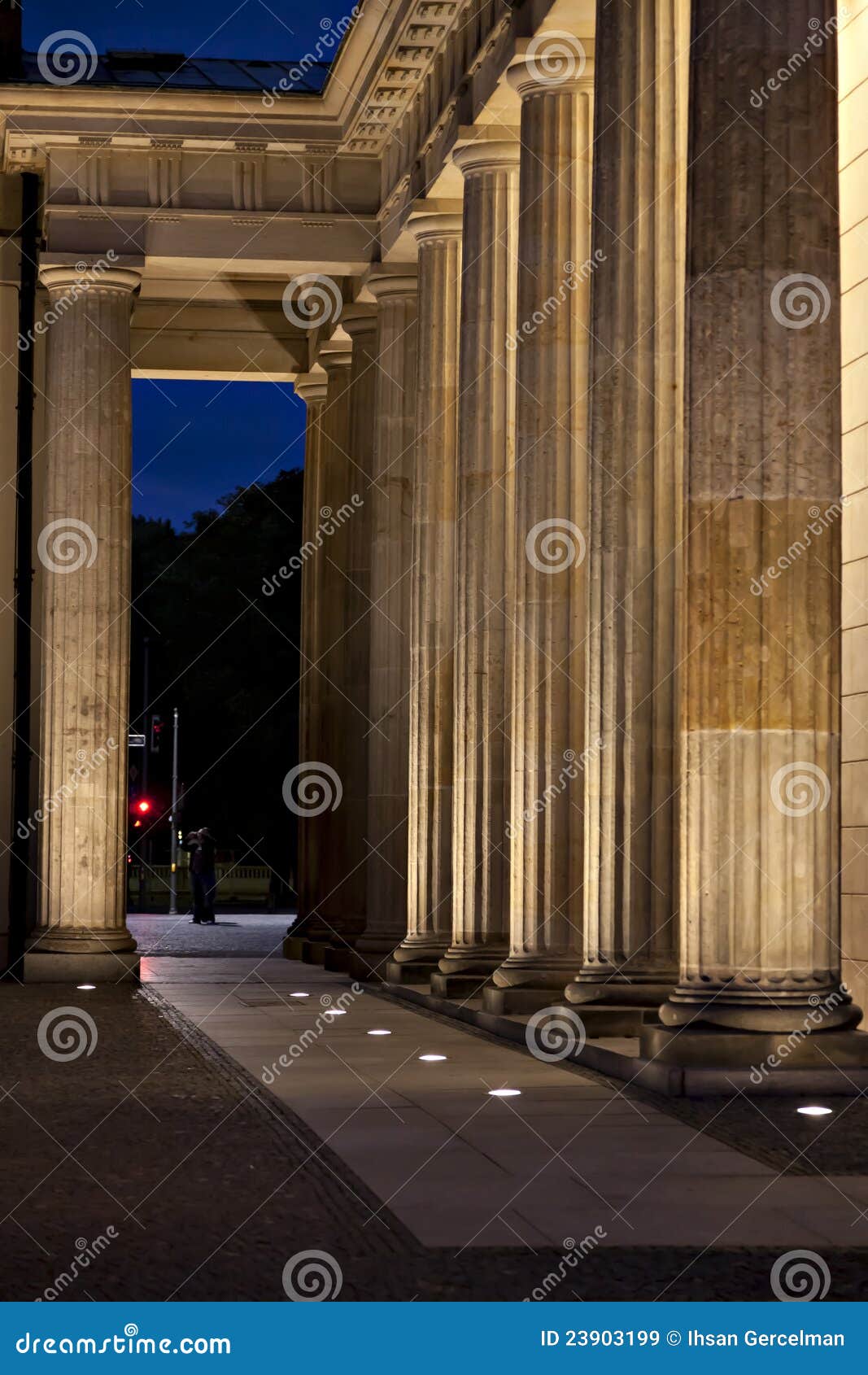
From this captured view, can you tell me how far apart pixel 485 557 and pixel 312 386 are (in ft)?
111

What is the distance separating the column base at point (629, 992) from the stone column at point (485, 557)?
14277 millimetres

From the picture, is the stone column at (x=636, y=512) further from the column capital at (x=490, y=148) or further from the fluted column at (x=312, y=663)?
the fluted column at (x=312, y=663)

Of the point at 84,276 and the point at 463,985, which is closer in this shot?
the point at 463,985

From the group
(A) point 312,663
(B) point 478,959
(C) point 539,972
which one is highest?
(A) point 312,663

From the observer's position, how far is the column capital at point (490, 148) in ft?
189

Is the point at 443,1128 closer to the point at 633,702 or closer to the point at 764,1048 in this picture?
the point at 764,1048

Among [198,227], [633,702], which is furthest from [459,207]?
[633,702]

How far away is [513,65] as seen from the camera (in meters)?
51.5

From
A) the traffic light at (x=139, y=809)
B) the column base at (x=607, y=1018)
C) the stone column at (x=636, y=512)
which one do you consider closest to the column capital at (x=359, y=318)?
the stone column at (x=636, y=512)

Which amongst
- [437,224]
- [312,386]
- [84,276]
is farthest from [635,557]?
[312,386]

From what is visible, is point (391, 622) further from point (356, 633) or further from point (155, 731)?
point (155, 731)

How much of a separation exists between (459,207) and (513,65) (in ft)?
45.0

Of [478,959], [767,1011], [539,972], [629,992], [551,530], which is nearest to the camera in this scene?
[767,1011]

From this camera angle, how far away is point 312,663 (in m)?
87.6
